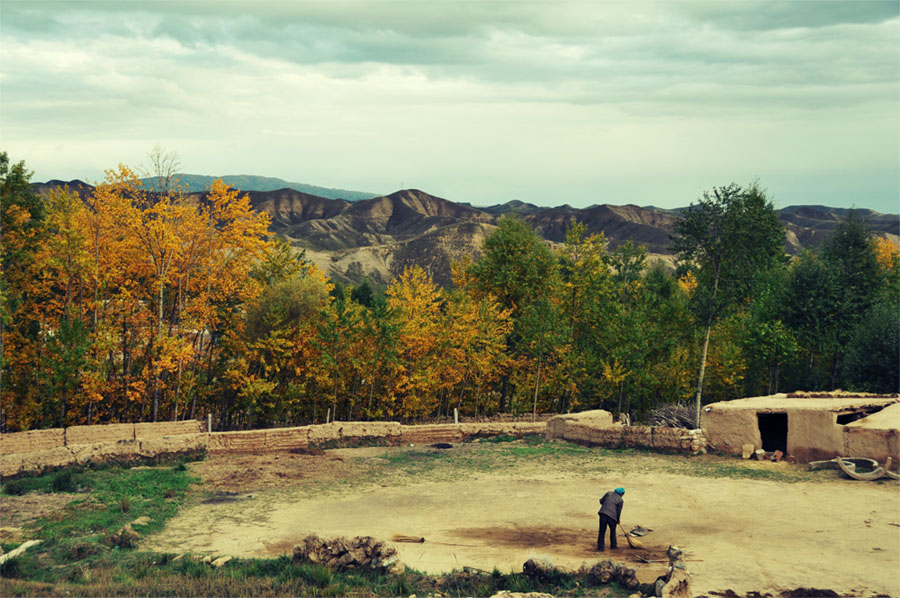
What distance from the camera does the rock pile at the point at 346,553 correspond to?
43.5 ft

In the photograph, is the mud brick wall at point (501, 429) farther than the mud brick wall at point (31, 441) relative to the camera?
Yes

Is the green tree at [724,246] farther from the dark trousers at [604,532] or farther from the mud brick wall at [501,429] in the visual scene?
the dark trousers at [604,532]

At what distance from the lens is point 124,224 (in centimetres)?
3148

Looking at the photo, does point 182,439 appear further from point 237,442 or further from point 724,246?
point 724,246

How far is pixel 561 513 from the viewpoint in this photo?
18.2 metres

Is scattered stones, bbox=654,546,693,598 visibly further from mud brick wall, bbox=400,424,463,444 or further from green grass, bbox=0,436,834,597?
mud brick wall, bbox=400,424,463,444

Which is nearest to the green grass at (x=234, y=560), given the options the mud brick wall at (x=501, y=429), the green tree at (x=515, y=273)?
the mud brick wall at (x=501, y=429)

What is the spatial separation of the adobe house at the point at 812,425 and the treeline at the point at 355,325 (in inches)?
309

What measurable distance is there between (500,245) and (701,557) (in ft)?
103

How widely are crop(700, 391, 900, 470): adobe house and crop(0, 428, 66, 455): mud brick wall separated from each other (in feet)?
78.6

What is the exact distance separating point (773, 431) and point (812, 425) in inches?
144

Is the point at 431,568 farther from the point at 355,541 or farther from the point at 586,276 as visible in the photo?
the point at 586,276

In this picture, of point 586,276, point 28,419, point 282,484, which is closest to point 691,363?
point 586,276

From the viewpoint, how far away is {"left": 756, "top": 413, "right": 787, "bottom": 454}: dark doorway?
25938mm
